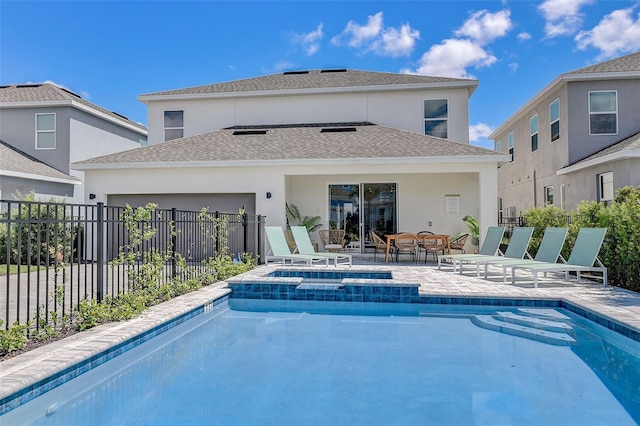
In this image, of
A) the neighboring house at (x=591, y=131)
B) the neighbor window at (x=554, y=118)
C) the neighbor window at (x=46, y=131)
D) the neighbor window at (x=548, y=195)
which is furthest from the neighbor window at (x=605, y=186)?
the neighbor window at (x=46, y=131)

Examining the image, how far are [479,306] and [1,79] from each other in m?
25.7

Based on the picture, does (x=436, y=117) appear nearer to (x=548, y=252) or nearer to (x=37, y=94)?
(x=548, y=252)

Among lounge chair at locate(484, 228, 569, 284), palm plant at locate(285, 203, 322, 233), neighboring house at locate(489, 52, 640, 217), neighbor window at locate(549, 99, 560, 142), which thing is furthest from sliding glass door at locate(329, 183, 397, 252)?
neighbor window at locate(549, 99, 560, 142)

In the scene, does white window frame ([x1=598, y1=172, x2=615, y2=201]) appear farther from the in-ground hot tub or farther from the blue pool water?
the in-ground hot tub

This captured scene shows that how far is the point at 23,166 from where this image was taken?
16047mm

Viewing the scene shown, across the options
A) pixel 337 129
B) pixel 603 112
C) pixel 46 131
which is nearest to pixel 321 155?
pixel 337 129

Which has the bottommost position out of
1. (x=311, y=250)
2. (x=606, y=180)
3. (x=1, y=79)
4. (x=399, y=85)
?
(x=311, y=250)

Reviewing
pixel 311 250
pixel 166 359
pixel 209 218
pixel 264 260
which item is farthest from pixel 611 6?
pixel 166 359

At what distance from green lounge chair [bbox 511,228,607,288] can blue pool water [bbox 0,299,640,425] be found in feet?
4.74

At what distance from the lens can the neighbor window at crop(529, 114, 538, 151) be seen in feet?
62.4

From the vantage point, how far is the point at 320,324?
22.3ft

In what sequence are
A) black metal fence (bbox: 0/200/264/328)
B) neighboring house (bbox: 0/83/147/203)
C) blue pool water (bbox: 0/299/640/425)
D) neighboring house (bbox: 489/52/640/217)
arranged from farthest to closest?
1. neighboring house (bbox: 0/83/147/203)
2. neighboring house (bbox: 489/52/640/217)
3. black metal fence (bbox: 0/200/264/328)
4. blue pool water (bbox: 0/299/640/425)

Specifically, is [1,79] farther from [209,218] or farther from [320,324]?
[320,324]

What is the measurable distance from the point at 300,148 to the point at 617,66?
486 inches
